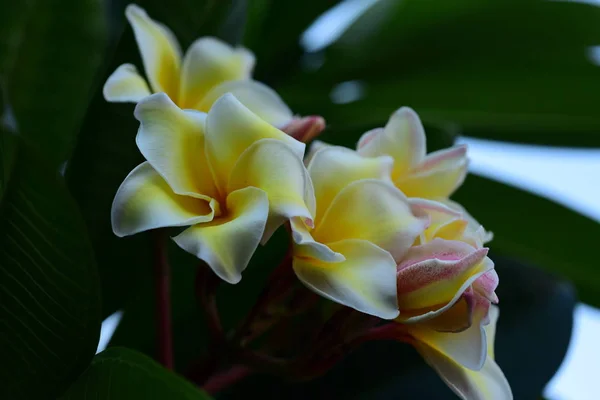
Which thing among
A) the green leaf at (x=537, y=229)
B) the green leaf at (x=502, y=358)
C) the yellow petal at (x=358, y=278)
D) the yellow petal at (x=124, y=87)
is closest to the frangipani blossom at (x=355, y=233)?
the yellow petal at (x=358, y=278)

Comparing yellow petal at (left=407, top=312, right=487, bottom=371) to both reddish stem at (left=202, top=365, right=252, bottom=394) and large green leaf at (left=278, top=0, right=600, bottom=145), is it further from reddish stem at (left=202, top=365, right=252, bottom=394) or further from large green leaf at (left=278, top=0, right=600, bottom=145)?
large green leaf at (left=278, top=0, right=600, bottom=145)

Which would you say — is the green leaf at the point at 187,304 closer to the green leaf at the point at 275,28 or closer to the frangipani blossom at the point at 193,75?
the frangipani blossom at the point at 193,75

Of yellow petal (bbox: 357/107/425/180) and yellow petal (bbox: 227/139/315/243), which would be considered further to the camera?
yellow petal (bbox: 357/107/425/180)

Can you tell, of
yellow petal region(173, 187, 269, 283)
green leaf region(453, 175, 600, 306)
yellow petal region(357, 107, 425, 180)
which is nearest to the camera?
yellow petal region(173, 187, 269, 283)

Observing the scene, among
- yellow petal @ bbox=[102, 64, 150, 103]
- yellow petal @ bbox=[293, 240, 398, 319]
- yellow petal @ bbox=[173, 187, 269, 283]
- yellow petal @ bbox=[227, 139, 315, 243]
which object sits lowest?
yellow petal @ bbox=[293, 240, 398, 319]

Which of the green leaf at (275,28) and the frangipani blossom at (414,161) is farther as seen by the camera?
the green leaf at (275,28)

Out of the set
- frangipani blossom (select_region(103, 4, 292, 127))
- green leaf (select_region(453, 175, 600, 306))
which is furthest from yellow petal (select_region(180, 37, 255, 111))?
green leaf (select_region(453, 175, 600, 306))

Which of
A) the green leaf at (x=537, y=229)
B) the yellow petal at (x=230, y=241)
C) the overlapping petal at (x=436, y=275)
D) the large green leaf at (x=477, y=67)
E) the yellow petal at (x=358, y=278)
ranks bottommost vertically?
the green leaf at (x=537, y=229)
